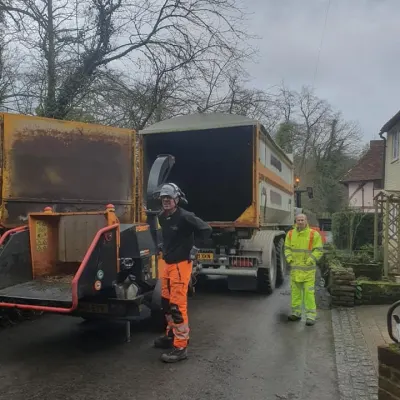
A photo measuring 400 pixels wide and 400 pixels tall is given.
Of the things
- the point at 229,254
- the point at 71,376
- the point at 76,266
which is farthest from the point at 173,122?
the point at 71,376

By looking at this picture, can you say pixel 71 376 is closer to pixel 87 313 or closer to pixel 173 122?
pixel 87 313

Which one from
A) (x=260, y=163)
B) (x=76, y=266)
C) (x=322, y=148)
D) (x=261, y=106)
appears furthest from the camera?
(x=322, y=148)

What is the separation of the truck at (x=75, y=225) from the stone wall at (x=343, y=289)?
9.74 feet

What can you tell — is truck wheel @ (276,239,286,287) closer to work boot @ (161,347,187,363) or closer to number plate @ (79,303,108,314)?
work boot @ (161,347,187,363)

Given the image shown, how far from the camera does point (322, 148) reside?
50438 mm

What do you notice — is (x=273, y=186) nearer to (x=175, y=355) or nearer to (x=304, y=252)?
(x=304, y=252)

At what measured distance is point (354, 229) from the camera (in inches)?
623

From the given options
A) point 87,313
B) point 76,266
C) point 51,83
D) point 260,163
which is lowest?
point 87,313

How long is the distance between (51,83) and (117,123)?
263 cm

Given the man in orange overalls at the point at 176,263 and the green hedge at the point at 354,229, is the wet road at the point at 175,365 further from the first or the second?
the green hedge at the point at 354,229

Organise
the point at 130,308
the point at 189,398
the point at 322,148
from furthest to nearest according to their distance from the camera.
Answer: the point at 322,148 → the point at 130,308 → the point at 189,398

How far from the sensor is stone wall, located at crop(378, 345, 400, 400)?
3.17 meters

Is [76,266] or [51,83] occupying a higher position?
[51,83]

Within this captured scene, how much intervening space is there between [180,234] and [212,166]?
4137mm
